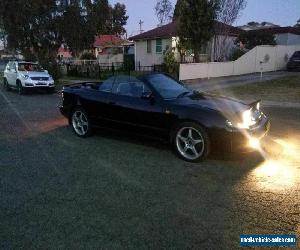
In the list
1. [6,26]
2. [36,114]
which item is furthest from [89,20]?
[36,114]

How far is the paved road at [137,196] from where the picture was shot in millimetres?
3660

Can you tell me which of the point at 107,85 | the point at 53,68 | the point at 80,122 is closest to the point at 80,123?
the point at 80,122

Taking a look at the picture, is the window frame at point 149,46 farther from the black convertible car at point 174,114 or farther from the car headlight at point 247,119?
the car headlight at point 247,119

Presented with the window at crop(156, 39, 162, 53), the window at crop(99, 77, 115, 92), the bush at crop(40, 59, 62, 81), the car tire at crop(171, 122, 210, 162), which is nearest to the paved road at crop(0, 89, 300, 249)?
the car tire at crop(171, 122, 210, 162)

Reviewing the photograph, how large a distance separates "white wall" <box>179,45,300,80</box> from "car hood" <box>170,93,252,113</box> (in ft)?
46.3

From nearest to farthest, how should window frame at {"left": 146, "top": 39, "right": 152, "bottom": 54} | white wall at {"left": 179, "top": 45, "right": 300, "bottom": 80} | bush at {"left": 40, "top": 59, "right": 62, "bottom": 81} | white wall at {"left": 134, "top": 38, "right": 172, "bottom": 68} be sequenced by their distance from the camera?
white wall at {"left": 179, "top": 45, "right": 300, "bottom": 80}, bush at {"left": 40, "top": 59, "right": 62, "bottom": 81}, white wall at {"left": 134, "top": 38, "right": 172, "bottom": 68}, window frame at {"left": 146, "top": 39, "right": 152, "bottom": 54}

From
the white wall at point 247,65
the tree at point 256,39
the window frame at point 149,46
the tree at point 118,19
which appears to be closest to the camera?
the white wall at point 247,65

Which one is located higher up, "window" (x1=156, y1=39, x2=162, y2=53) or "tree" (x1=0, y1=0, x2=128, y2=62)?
"tree" (x1=0, y1=0, x2=128, y2=62)

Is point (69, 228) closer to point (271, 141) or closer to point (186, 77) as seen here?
point (271, 141)

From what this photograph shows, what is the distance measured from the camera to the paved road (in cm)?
366

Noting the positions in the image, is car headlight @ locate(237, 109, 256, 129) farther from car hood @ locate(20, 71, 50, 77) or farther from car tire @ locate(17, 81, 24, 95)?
car tire @ locate(17, 81, 24, 95)

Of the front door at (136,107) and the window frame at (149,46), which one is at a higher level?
the window frame at (149,46)

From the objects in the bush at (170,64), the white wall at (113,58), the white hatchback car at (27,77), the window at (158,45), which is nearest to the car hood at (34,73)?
the white hatchback car at (27,77)

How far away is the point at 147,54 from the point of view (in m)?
32.8
